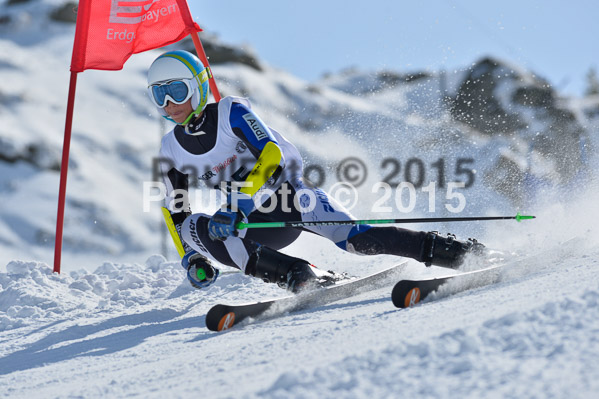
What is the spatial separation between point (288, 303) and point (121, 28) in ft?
12.0

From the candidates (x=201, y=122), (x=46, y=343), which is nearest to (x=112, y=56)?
(x=201, y=122)

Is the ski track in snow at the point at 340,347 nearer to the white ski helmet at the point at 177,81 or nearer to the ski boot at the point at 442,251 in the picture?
the ski boot at the point at 442,251

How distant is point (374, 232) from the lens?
398 cm

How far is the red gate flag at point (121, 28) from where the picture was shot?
6.09m

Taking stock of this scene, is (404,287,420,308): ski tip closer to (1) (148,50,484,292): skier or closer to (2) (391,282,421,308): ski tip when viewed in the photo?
(2) (391,282,421,308): ski tip

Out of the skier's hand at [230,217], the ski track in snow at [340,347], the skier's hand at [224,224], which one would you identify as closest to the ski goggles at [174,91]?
the skier's hand at [230,217]

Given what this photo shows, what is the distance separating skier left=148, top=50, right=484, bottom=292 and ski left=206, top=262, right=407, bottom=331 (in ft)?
0.37

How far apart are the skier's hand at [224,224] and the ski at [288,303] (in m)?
0.42

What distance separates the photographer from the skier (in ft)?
12.6

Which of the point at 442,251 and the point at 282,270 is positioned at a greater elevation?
the point at 442,251

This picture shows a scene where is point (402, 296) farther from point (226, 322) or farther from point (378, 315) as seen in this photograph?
point (226, 322)

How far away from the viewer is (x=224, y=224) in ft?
12.0

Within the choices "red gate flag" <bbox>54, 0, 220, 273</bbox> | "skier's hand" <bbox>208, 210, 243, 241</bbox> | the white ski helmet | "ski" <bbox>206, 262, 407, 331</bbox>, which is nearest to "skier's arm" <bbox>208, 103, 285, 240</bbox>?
"skier's hand" <bbox>208, 210, 243, 241</bbox>

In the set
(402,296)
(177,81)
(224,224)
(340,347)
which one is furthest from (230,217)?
(340,347)
